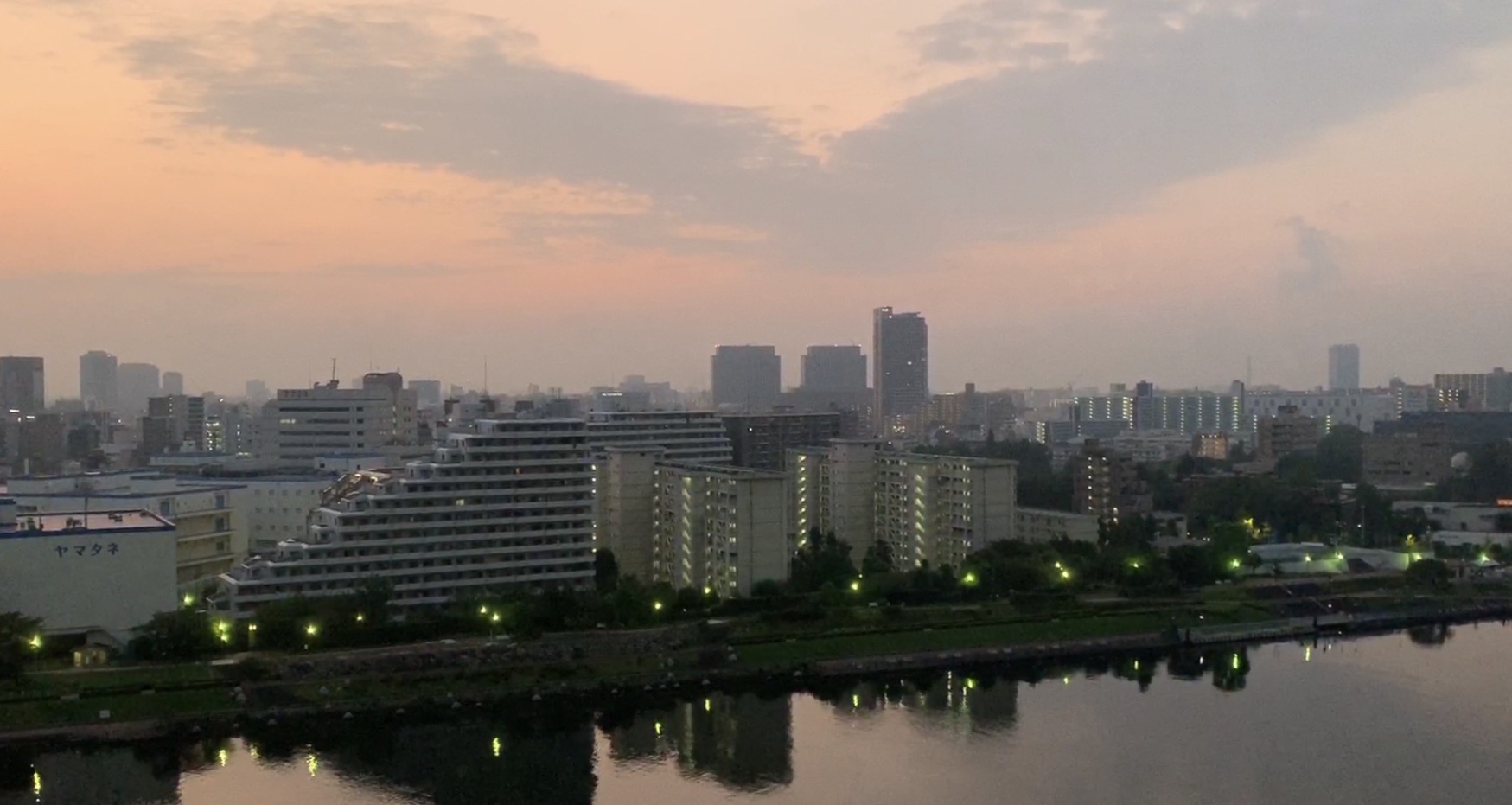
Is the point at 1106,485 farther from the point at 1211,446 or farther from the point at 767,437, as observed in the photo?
the point at 1211,446

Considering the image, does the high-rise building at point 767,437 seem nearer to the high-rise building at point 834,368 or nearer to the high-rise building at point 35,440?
the high-rise building at point 35,440

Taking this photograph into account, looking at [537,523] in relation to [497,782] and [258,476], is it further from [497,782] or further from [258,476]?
[258,476]

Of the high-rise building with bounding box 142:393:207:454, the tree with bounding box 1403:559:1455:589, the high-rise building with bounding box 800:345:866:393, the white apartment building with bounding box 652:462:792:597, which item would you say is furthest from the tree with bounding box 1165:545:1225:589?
the high-rise building with bounding box 800:345:866:393

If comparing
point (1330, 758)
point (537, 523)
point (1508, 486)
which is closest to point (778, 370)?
point (1508, 486)

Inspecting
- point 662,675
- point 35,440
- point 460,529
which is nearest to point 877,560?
point 662,675

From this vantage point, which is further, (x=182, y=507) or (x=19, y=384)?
(x=19, y=384)
